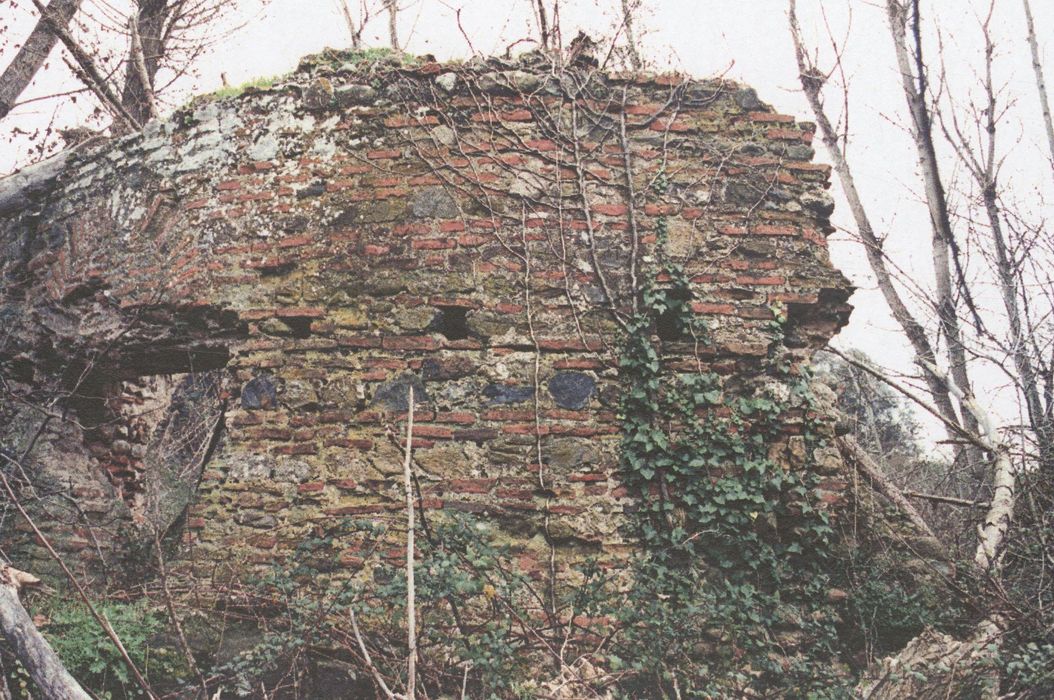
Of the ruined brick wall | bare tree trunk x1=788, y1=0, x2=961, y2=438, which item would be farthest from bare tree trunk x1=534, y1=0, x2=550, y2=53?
bare tree trunk x1=788, y1=0, x2=961, y2=438

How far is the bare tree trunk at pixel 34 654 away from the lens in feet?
9.27

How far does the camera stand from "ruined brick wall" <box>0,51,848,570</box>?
Result: 4.03 meters

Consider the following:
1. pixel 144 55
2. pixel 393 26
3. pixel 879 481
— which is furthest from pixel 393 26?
pixel 879 481

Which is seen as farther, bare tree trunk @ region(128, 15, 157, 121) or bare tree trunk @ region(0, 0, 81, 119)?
bare tree trunk @ region(128, 15, 157, 121)

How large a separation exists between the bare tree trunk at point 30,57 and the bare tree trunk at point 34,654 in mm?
6360

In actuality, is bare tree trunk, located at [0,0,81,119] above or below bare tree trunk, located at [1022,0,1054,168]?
below

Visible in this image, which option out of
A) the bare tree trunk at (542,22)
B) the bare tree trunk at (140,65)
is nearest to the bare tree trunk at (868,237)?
the bare tree trunk at (542,22)

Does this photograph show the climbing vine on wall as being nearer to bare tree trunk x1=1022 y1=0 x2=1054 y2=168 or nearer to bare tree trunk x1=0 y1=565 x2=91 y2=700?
bare tree trunk x1=0 y1=565 x2=91 y2=700

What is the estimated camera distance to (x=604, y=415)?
13.4ft

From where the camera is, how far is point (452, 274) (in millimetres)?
4250

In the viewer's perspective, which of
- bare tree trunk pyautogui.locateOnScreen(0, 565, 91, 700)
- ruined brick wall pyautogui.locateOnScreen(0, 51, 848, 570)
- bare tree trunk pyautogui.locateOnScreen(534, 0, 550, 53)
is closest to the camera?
bare tree trunk pyautogui.locateOnScreen(0, 565, 91, 700)

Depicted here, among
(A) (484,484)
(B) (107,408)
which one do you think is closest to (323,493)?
(A) (484,484)

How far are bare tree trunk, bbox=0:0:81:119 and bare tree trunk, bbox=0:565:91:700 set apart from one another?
6360 mm

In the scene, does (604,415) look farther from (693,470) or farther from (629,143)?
(629,143)
